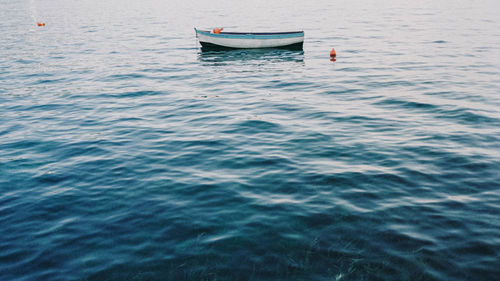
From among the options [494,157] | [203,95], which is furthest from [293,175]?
[203,95]

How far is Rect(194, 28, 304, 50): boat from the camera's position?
117 ft

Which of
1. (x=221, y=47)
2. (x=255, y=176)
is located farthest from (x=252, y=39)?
(x=255, y=176)

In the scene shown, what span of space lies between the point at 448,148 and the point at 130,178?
10667 mm

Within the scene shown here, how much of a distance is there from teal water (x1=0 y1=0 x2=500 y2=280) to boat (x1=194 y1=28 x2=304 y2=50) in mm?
9837

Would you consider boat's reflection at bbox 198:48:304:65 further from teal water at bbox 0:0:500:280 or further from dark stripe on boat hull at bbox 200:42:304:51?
teal water at bbox 0:0:500:280

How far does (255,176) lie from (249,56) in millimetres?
24598

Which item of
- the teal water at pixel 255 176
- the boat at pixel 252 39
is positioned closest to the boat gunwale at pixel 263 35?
the boat at pixel 252 39

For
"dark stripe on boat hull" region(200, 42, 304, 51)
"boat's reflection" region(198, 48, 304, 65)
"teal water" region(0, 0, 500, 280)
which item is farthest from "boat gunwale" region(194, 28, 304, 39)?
"teal water" region(0, 0, 500, 280)

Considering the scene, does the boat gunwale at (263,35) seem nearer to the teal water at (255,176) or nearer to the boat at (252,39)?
the boat at (252,39)

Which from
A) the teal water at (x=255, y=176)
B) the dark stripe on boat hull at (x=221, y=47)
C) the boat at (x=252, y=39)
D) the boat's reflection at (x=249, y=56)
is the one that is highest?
the boat at (x=252, y=39)

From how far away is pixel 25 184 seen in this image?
12.0 metres

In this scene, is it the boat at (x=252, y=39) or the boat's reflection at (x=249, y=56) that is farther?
the boat at (x=252, y=39)

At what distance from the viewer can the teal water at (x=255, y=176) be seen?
317 inches

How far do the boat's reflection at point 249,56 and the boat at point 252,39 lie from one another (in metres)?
0.46
